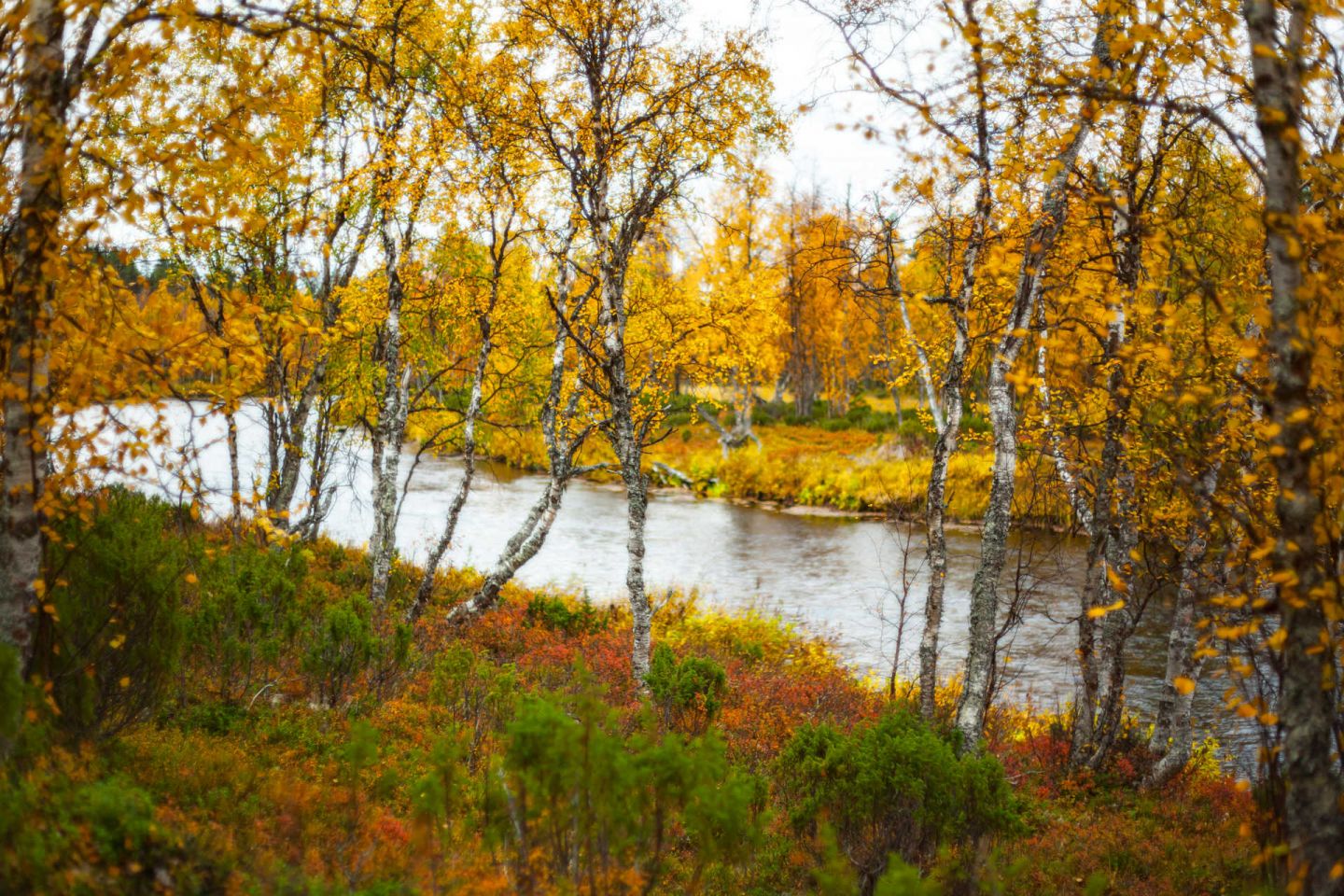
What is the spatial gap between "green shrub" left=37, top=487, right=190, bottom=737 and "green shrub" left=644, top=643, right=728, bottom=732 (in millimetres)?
4138

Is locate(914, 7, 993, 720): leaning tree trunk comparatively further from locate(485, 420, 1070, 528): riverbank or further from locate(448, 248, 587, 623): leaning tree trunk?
locate(485, 420, 1070, 528): riverbank

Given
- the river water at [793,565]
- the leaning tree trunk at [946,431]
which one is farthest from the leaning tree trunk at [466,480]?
the leaning tree trunk at [946,431]

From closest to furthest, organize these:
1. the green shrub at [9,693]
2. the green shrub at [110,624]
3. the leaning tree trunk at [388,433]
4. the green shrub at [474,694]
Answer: the green shrub at [9,693], the green shrub at [110,624], the green shrub at [474,694], the leaning tree trunk at [388,433]

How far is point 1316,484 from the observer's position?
3.13m

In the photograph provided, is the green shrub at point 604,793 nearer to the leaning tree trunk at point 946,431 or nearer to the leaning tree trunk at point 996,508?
the leaning tree trunk at point 996,508

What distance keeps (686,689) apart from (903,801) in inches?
129

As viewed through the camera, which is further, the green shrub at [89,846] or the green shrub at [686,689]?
the green shrub at [686,689]

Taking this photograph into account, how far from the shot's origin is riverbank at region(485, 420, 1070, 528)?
24031 millimetres

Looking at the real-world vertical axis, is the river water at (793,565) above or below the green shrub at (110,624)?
below

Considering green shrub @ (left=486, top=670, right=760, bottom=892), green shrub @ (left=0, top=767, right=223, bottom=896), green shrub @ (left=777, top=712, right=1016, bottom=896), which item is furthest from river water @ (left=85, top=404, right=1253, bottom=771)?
green shrub @ (left=0, top=767, right=223, bottom=896)

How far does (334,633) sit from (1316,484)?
6233mm

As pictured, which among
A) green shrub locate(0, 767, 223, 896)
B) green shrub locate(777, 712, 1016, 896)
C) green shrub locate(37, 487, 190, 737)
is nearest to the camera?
green shrub locate(0, 767, 223, 896)

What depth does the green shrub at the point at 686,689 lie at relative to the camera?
7.83 meters

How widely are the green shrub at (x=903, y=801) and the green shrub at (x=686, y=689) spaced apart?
264 centimetres
